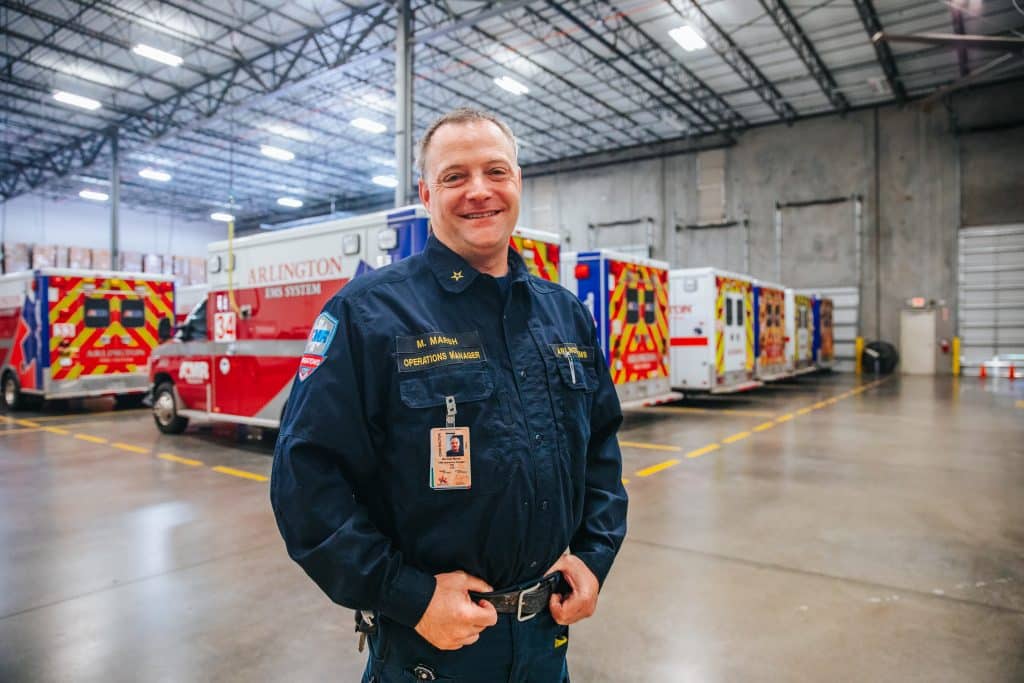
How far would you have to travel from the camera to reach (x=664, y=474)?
5.90 m

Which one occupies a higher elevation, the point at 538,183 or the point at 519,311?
the point at 538,183

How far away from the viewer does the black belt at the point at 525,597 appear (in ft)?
4.27

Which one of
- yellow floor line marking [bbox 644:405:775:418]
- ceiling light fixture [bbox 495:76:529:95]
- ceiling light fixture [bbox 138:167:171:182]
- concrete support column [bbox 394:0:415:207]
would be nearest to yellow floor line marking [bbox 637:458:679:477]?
yellow floor line marking [bbox 644:405:775:418]

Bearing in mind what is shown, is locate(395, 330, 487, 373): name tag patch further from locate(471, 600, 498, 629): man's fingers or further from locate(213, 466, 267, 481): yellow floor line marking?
locate(213, 466, 267, 481): yellow floor line marking

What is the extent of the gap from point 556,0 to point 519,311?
1496cm

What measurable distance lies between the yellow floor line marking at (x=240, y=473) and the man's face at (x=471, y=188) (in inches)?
202

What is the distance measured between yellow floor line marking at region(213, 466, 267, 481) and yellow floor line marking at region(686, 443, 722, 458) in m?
4.22

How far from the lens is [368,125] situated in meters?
20.4

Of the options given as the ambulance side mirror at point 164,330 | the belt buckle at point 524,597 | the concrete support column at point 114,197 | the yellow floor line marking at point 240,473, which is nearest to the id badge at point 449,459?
the belt buckle at point 524,597

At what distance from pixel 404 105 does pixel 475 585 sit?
484 inches

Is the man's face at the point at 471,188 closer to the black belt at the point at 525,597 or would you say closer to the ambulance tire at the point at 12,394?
the black belt at the point at 525,597

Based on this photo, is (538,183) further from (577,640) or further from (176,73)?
(577,640)

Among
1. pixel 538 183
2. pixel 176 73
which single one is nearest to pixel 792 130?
pixel 538 183

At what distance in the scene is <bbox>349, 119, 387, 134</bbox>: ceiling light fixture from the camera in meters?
20.1
